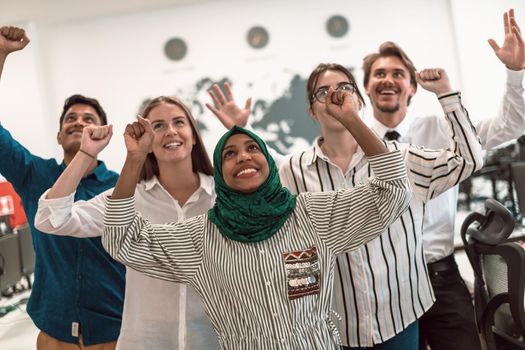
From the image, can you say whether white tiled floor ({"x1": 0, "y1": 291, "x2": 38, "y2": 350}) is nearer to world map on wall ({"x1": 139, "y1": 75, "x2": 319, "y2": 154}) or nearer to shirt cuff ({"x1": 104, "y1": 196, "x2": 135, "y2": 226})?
shirt cuff ({"x1": 104, "y1": 196, "x2": 135, "y2": 226})

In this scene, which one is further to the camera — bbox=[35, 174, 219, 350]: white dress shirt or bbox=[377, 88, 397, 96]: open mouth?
bbox=[377, 88, 397, 96]: open mouth

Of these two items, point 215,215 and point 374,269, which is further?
point 374,269

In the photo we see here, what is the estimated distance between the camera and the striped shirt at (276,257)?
1.33 metres

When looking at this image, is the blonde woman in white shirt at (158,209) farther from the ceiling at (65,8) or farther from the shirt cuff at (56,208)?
the ceiling at (65,8)

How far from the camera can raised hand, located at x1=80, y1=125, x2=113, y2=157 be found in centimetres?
171

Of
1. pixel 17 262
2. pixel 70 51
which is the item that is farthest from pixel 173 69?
pixel 17 262

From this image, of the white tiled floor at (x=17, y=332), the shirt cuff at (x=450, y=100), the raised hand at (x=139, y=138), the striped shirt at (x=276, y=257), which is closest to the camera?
the striped shirt at (x=276, y=257)

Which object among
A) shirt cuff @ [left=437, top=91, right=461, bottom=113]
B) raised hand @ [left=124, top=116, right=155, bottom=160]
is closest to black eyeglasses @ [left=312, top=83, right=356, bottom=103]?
shirt cuff @ [left=437, top=91, right=461, bottom=113]

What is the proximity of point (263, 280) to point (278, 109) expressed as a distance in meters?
4.80

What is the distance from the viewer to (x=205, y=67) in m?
6.08

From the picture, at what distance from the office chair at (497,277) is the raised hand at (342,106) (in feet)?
3.22

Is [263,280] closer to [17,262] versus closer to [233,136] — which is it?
[233,136]

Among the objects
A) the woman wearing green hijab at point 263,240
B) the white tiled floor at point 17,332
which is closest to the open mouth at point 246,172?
the woman wearing green hijab at point 263,240

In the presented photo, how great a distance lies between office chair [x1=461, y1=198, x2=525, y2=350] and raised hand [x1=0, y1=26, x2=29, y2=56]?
2.03 meters
